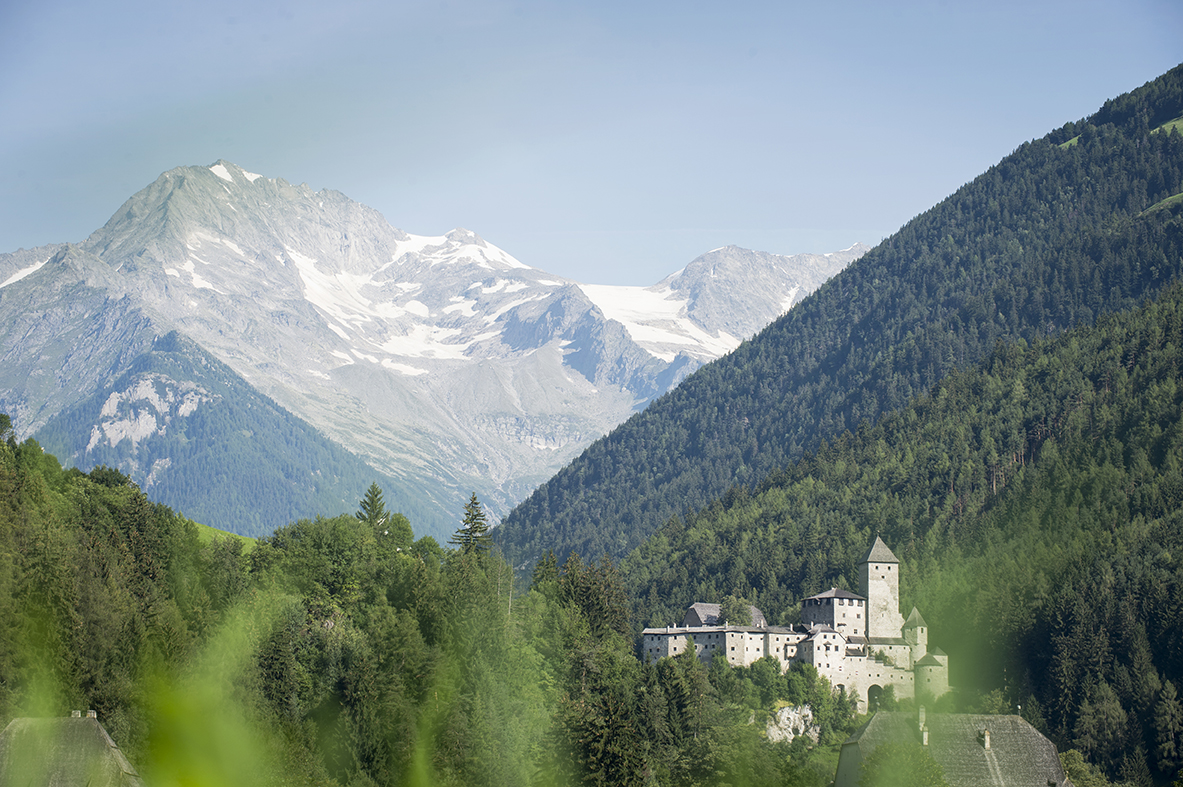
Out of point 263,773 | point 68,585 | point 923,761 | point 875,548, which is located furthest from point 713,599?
point 263,773

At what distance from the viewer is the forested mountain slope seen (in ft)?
391

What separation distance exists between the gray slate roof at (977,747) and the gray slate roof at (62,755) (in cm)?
4897

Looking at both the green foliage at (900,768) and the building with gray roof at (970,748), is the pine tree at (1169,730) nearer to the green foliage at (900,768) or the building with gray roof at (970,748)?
the building with gray roof at (970,748)

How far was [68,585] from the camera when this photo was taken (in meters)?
66.7

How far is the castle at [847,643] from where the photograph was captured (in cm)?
11819

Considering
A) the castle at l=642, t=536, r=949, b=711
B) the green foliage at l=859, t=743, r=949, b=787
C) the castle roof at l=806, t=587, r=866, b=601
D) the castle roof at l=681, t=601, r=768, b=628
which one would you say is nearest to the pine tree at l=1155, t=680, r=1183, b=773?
the castle at l=642, t=536, r=949, b=711

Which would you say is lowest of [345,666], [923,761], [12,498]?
[923,761]

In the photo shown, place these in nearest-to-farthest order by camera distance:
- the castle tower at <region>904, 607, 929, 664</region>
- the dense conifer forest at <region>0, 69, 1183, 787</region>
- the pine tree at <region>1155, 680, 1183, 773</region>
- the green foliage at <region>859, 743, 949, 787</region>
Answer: the dense conifer forest at <region>0, 69, 1183, 787</region>
the green foliage at <region>859, 743, 949, 787</region>
the pine tree at <region>1155, 680, 1183, 773</region>
the castle tower at <region>904, 607, 929, 664</region>

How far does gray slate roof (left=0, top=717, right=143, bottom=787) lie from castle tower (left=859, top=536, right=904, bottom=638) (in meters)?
86.7

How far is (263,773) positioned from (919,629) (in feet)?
304

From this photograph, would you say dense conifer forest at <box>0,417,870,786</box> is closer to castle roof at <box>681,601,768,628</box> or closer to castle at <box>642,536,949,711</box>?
castle at <box>642,536,949,711</box>

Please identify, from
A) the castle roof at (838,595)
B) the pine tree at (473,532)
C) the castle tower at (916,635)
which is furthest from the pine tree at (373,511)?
the castle tower at (916,635)

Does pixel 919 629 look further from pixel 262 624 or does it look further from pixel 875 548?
pixel 262 624

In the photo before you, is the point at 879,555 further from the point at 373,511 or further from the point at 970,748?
the point at 373,511
